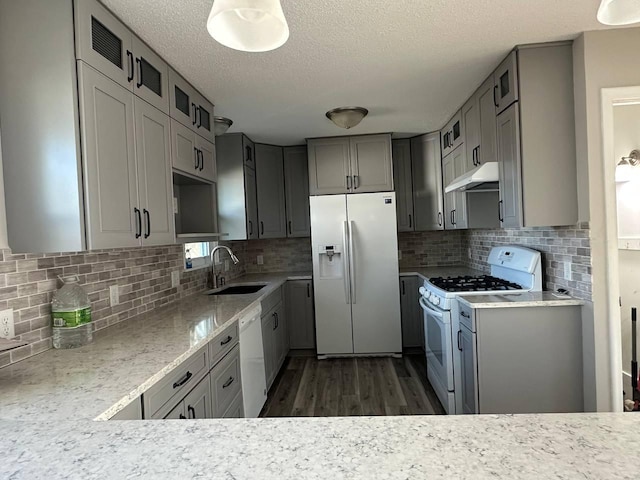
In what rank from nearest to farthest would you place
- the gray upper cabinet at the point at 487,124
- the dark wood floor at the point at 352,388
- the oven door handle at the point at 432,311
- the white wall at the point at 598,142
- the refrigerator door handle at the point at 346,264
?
1. the white wall at the point at 598,142
2. the gray upper cabinet at the point at 487,124
3. the oven door handle at the point at 432,311
4. the dark wood floor at the point at 352,388
5. the refrigerator door handle at the point at 346,264

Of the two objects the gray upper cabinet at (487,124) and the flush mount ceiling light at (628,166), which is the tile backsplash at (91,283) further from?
the flush mount ceiling light at (628,166)

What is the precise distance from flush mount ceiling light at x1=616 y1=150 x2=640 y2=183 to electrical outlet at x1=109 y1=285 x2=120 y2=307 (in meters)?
3.73

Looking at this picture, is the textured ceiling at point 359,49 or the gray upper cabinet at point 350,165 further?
the gray upper cabinet at point 350,165

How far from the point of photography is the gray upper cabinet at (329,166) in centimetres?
407

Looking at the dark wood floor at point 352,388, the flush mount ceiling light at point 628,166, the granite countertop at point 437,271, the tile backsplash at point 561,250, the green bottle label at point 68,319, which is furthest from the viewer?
the granite countertop at point 437,271

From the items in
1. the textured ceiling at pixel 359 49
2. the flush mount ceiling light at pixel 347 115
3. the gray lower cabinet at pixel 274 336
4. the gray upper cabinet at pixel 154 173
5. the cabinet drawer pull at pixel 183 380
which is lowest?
the gray lower cabinet at pixel 274 336

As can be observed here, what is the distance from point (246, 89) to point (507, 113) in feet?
5.62

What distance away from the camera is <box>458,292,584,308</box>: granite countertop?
2236 millimetres

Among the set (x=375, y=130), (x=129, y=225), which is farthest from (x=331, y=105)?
(x=129, y=225)

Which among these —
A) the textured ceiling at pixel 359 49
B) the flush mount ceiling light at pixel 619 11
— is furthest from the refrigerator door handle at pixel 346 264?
the flush mount ceiling light at pixel 619 11

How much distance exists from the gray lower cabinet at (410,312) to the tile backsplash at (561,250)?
1.10 m

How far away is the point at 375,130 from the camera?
3.92 meters

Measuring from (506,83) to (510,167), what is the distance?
1.69 feet

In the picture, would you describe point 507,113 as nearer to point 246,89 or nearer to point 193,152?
point 246,89
